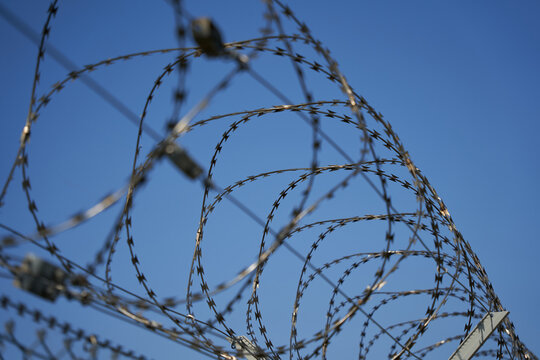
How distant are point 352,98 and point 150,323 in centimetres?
287

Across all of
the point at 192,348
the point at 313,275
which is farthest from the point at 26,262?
the point at 313,275

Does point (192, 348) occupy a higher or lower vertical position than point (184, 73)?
lower

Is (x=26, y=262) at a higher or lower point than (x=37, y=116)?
lower

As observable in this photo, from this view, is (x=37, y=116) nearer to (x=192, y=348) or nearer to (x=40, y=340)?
(x=40, y=340)

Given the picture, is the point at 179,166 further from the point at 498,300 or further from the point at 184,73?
the point at 498,300

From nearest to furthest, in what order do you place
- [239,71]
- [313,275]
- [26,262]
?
[26,262]
[239,71]
[313,275]

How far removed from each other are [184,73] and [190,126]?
284 centimetres

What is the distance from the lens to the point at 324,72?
19.9 ft

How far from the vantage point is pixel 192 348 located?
5391 mm

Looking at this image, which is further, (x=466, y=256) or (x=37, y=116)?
(x=466, y=256)

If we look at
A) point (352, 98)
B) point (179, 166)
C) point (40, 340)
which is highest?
point (352, 98)

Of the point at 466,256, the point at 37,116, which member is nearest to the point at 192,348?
the point at 37,116

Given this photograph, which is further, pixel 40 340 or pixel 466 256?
pixel 466 256

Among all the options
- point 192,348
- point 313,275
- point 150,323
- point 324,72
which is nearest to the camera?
point 150,323
